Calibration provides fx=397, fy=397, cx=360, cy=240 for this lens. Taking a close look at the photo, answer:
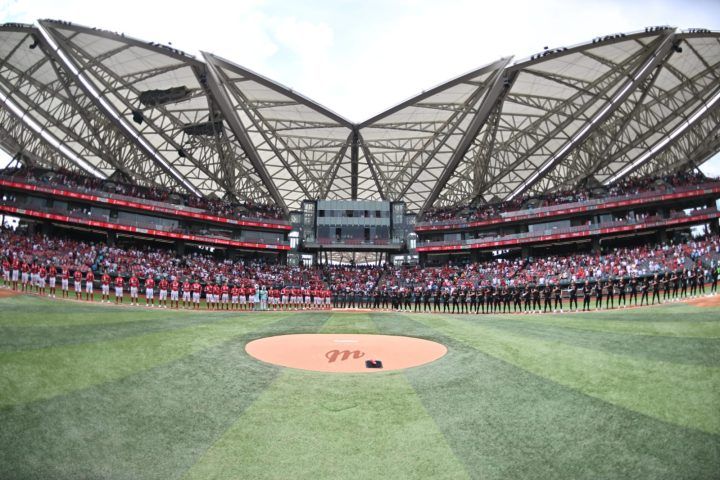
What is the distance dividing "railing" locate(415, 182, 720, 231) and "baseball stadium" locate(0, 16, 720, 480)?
32cm

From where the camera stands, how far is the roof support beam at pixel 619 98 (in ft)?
117

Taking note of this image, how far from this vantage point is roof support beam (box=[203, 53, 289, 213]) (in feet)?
133

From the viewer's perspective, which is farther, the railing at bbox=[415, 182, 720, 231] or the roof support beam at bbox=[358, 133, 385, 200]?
the roof support beam at bbox=[358, 133, 385, 200]

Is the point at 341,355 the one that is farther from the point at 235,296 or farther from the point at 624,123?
the point at 624,123

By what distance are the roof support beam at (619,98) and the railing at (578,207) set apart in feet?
22.9

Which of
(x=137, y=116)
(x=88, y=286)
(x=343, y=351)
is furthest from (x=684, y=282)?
(x=137, y=116)

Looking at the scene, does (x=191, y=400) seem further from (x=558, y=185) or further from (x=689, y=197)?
(x=558, y=185)

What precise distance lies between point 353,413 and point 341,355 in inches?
195

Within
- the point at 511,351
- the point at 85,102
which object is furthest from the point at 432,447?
the point at 85,102

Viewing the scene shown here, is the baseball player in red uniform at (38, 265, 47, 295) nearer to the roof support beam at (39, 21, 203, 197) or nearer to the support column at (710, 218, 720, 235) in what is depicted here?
the roof support beam at (39, 21, 203, 197)

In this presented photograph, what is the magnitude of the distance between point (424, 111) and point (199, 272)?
31.8 metres

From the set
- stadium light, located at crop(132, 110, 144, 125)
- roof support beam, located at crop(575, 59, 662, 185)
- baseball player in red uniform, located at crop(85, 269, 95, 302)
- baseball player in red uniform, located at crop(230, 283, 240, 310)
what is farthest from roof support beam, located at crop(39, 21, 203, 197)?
roof support beam, located at crop(575, 59, 662, 185)

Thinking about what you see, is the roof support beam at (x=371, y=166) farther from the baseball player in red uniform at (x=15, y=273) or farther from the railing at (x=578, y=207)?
the baseball player in red uniform at (x=15, y=273)

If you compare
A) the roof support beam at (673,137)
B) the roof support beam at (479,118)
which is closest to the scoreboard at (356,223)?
the roof support beam at (479,118)
